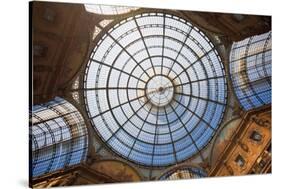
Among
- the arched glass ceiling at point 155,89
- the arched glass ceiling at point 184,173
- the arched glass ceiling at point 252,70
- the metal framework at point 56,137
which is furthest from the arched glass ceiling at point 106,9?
the arched glass ceiling at point 184,173

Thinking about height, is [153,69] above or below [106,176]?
above

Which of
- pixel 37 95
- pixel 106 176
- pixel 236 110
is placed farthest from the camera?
pixel 236 110

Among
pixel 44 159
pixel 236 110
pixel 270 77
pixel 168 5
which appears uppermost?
pixel 168 5

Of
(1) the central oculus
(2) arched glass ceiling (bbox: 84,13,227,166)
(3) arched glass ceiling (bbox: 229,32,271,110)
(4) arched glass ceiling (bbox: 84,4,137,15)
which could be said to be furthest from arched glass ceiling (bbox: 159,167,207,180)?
(4) arched glass ceiling (bbox: 84,4,137,15)

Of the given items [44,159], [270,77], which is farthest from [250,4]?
[44,159]

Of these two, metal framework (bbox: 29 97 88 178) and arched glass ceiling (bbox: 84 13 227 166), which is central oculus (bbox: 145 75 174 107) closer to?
arched glass ceiling (bbox: 84 13 227 166)

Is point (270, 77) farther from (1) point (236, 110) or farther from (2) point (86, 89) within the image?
(2) point (86, 89)

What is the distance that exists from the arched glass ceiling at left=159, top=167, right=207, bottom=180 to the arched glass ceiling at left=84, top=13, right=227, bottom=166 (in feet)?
0.59

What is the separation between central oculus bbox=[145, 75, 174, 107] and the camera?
26.1 feet

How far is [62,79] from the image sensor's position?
24.1 feet

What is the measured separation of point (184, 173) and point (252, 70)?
2.17 m

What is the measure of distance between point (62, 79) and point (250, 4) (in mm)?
3575

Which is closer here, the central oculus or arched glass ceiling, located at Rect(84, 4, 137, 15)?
arched glass ceiling, located at Rect(84, 4, 137, 15)

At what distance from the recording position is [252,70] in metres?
8.71
